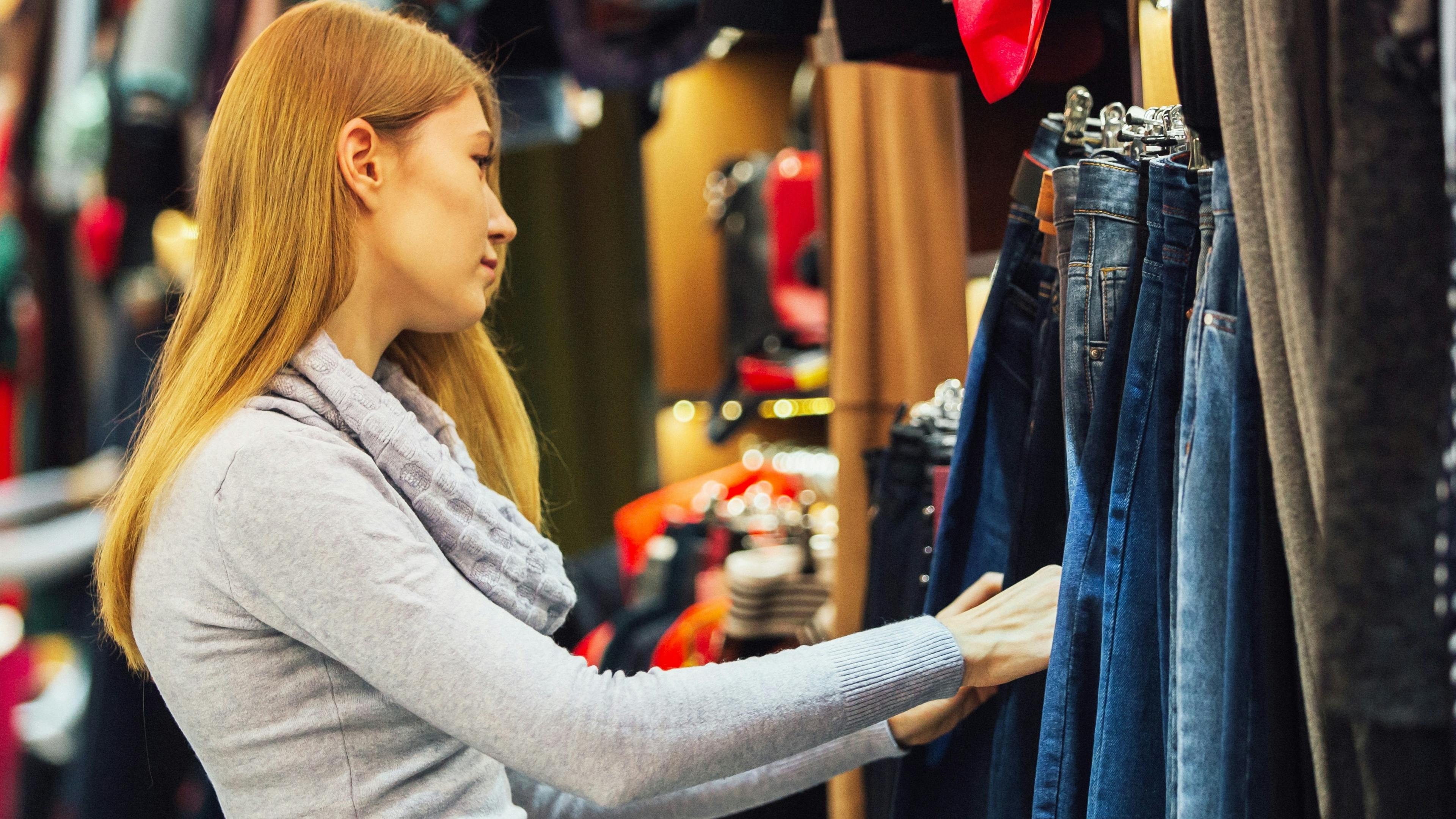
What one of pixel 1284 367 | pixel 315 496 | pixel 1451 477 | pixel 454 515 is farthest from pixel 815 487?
pixel 1451 477

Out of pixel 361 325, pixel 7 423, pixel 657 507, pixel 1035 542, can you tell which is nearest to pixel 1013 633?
pixel 1035 542

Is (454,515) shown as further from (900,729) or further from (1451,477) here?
(1451,477)

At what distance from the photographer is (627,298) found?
238 centimetres

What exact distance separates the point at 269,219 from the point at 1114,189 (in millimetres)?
663

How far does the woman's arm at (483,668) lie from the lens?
2.66 feet

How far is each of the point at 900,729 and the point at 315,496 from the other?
1.83ft

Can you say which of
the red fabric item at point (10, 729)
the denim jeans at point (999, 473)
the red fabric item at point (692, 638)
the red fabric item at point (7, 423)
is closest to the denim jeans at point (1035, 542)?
the denim jeans at point (999, 473)

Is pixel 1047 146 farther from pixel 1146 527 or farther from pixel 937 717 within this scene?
pixel 937 717

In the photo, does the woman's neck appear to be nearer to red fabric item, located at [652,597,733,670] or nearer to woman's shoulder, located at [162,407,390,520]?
woman's shoulder, located at [162,407,390,520]

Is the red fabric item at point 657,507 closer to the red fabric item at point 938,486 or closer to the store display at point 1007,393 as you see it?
the store display at point 1007,393

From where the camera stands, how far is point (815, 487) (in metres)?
2.15

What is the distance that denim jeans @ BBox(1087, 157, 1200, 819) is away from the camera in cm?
77

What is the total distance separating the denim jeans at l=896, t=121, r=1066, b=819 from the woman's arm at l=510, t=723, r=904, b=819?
0.05 meters

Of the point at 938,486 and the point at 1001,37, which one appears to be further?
the point at 938,486
